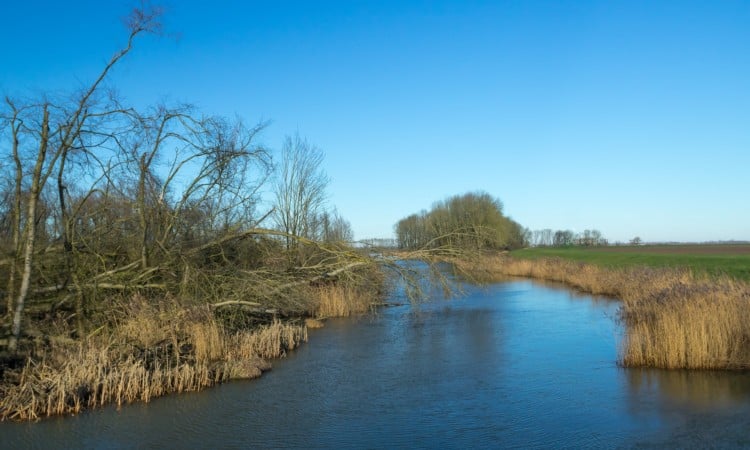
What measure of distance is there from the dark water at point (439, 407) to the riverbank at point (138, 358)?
0.35 metres

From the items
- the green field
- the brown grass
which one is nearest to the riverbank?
the brown grass

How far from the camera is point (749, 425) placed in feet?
22.6

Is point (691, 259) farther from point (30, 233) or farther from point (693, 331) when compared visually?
point (30, 233)

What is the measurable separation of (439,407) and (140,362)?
5015mm

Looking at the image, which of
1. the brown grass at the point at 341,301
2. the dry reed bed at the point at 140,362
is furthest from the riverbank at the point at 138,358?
the brown grass at the point at 341,301

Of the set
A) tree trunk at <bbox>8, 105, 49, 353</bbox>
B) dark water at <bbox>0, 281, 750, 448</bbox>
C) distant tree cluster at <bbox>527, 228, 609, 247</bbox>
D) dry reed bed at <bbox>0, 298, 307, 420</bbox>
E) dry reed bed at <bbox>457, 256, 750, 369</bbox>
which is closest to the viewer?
dark water at <bbox>0, 281, 750, 448</bbox>

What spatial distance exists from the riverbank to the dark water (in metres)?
0.35

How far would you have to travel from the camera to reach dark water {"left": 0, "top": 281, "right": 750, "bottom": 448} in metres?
6.82

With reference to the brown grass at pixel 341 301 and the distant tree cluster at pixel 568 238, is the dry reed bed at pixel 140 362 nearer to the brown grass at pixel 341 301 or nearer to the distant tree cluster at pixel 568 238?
the brown grass at pixel 341 301

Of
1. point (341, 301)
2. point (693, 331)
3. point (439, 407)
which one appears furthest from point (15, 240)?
point (693, 331)

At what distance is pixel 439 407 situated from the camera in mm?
8023

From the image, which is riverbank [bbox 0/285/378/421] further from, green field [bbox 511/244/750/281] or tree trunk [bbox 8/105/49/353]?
green field [bbox 511/244/750/281]

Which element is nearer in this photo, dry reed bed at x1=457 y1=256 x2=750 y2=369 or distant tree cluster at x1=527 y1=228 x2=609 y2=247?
dry reed bed at x1=457 y1=256 x2=750 y2=369

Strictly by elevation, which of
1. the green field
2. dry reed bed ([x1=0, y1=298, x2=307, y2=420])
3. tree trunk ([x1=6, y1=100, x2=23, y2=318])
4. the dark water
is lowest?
the dark water
